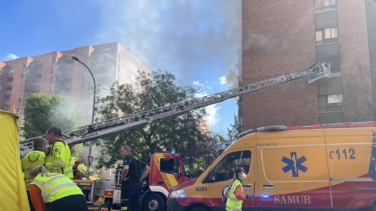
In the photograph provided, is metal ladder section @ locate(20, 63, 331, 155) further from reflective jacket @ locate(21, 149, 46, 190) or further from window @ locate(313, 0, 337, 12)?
reflective jacket @ locate(21, 149, 46, 190)

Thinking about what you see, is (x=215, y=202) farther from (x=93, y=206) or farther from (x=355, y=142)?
(x=93, y=206)

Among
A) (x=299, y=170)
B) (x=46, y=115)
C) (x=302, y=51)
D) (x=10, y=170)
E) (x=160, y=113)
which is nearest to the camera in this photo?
(x=10, y=170)

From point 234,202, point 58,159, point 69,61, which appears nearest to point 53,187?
point 58,159

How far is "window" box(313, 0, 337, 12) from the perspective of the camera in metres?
19.5

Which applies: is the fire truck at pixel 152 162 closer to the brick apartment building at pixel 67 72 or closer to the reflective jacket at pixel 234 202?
the reflective jacket at pixel 234 202

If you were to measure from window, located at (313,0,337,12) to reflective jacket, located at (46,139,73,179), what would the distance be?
1932 centimetres

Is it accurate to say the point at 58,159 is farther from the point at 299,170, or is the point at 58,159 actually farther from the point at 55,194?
the point at 299,170

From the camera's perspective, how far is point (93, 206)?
9.95 metres

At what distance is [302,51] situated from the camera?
19422 mm

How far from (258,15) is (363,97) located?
30.4 feet

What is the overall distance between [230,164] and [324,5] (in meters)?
16.4

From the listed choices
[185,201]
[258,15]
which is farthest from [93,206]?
[258,15]

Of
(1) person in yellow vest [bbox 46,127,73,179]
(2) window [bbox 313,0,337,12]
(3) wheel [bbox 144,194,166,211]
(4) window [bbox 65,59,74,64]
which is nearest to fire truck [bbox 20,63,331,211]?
(3) wheel [bbox 144,194,166,211]

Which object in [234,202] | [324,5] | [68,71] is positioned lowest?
[234,202]
